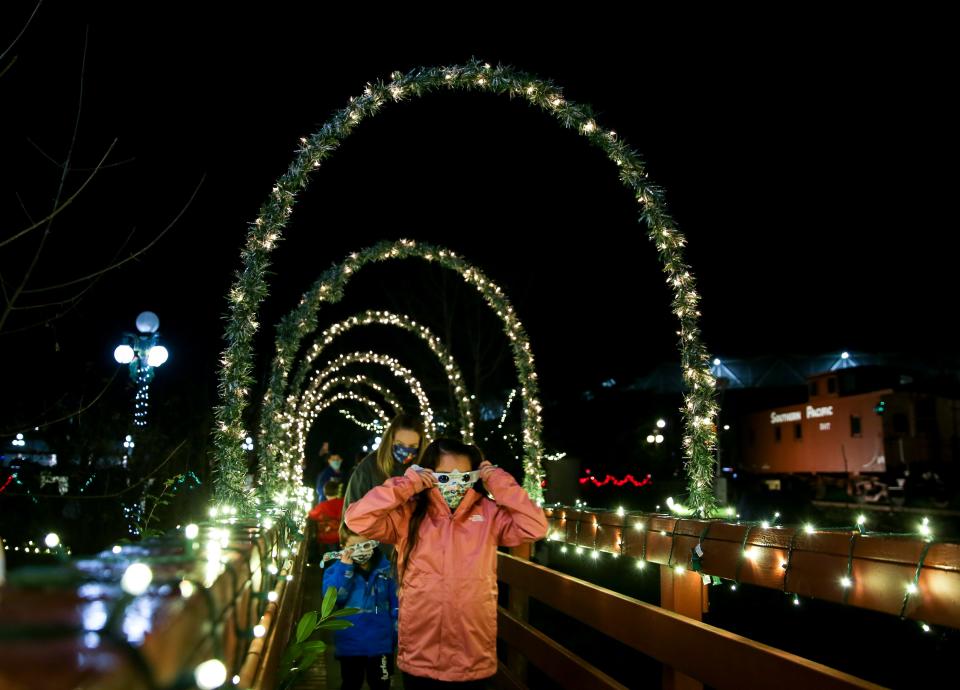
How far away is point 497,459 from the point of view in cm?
1811

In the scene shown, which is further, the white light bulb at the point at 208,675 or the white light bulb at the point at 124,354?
the white light bulb at the point at 124,354

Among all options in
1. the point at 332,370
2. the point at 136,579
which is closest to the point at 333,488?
the point at 136,579

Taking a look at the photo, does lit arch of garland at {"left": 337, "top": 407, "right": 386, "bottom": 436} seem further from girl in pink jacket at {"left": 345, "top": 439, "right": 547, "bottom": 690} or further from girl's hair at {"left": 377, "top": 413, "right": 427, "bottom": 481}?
girl in pink jacket at {"left": 345, "top": 439, "right": 547, "bottom": 690}

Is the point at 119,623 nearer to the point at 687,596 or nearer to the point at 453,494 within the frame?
the point at 453,494

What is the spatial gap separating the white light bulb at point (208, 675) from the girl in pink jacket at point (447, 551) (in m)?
2.27

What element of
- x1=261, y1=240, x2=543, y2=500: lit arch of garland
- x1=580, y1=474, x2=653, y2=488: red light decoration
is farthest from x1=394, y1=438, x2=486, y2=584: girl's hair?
x1=580, y1=474, x2=653, y2=488: red light decoration

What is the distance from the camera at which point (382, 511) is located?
3.67m

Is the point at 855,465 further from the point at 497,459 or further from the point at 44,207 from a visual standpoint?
the point at 44,207

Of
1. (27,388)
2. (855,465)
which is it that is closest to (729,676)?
(27,388)

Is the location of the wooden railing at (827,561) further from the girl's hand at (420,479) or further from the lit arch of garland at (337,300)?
the lit arch of garland at (337,300)

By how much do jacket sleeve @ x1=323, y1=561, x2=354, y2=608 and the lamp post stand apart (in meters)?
7.36

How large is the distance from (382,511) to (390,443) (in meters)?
1.67

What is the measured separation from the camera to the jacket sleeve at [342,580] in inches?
196

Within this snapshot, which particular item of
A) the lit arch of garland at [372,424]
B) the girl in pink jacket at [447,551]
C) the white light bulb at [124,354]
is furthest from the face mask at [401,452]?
the lit arch of garland at [372,424]
